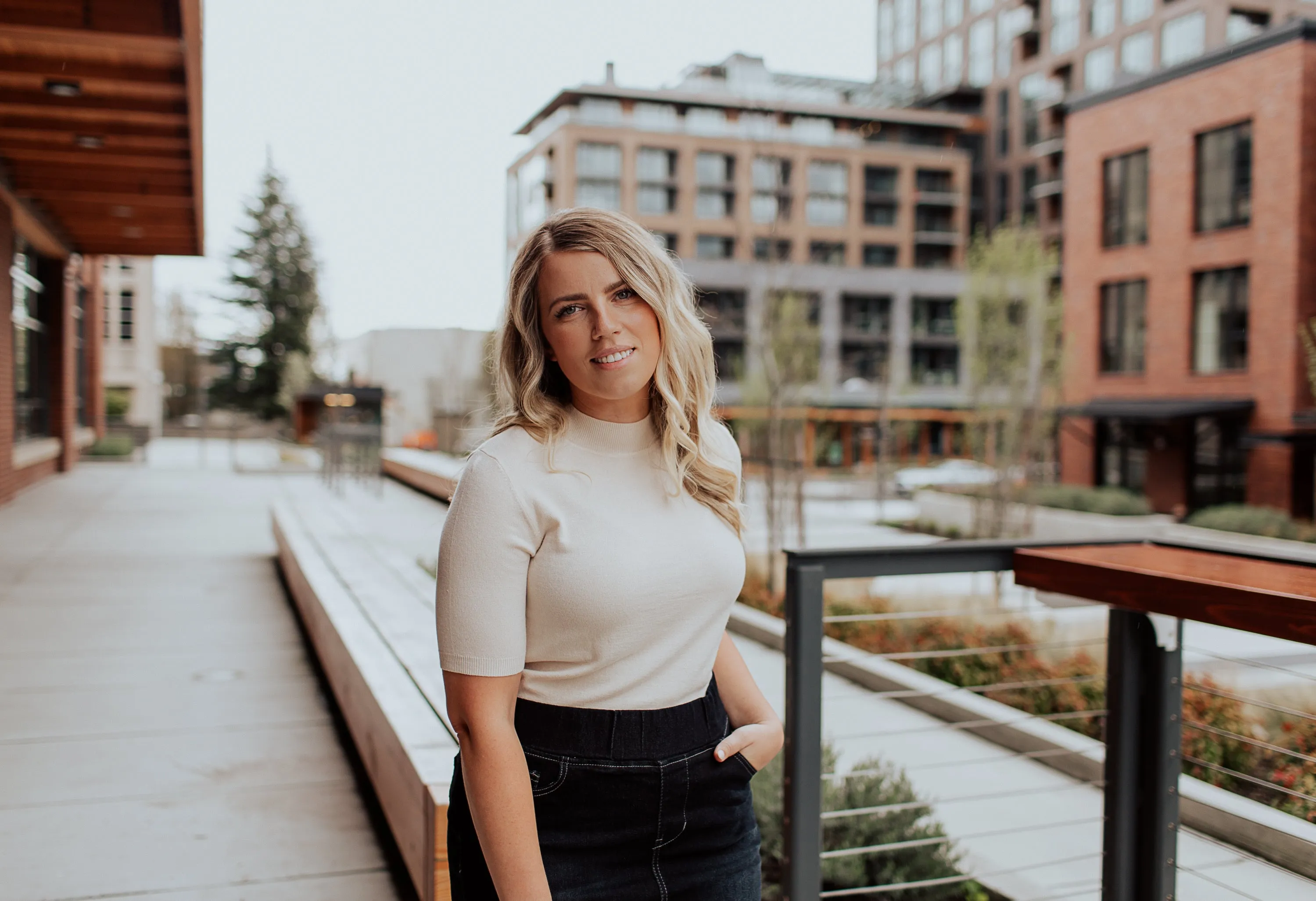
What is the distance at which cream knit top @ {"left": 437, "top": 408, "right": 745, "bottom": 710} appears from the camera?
1.49m

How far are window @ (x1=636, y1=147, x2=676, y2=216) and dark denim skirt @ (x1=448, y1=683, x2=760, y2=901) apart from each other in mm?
49933

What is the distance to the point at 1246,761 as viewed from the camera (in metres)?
4.51

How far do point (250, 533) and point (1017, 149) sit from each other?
50.6 metres

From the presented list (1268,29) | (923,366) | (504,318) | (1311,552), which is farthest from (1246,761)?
(923,366)

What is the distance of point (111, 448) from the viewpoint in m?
24.3

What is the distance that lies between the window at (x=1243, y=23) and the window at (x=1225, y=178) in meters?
16.8

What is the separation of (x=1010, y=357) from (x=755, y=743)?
629 inches

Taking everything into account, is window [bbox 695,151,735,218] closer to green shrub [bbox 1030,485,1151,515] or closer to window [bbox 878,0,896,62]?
window [bbox 878,0,896,62]

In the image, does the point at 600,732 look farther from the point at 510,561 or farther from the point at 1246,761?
the point at 1246,761

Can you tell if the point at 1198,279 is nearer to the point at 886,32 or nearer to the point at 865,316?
the point at 865,316

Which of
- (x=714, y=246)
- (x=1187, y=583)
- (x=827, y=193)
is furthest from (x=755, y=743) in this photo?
(x=827, y=193)

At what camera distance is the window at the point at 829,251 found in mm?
49688

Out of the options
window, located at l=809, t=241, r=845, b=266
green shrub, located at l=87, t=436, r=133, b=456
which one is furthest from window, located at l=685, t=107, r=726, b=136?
green shrub, located at l=87, t=436, r=133, b=456

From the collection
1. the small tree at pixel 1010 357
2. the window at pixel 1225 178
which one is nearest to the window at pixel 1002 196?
the window at pixel 1225 178
